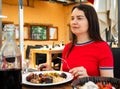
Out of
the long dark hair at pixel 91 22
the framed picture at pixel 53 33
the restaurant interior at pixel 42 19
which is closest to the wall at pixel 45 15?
the restaurant interior at pixel 42 19

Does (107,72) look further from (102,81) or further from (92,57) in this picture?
(102,81)

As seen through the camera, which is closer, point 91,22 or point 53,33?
point 91,22

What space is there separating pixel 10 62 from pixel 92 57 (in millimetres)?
780

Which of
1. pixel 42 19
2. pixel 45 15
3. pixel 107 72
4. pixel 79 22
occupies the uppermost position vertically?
pixel 45 15

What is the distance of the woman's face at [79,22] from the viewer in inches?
51.5

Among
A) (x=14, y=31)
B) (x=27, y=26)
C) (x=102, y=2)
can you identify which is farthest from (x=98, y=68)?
(x=27, y=26)

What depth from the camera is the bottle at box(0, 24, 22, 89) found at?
582mm

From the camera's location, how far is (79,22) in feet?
4.31

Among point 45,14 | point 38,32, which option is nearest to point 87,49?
point 38,32

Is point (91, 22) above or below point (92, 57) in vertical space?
above

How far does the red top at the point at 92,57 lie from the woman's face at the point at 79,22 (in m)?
0.10

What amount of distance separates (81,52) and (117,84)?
0.65m

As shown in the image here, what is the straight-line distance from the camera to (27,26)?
7508mm

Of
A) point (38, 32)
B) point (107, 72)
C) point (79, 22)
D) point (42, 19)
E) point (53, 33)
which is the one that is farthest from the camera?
point (53, 33)
